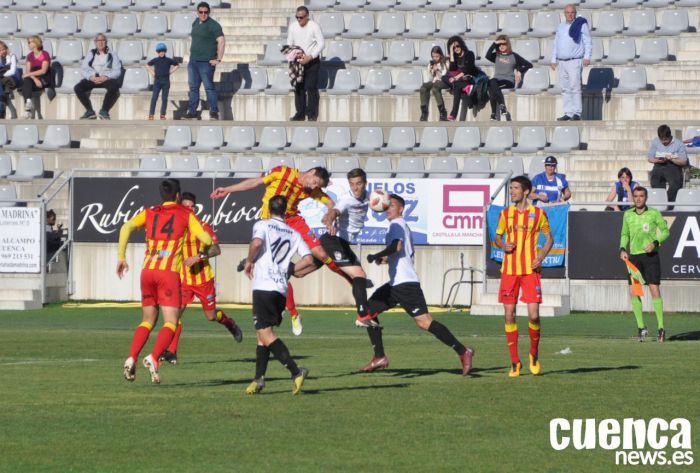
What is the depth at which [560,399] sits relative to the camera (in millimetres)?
13500

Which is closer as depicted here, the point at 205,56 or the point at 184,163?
the point at 184,163

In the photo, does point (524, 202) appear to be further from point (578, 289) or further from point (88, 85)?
point (88, 85)

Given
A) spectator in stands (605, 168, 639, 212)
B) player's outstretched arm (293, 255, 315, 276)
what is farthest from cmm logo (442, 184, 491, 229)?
player's outstretched arm (293, 255, 315, 276)

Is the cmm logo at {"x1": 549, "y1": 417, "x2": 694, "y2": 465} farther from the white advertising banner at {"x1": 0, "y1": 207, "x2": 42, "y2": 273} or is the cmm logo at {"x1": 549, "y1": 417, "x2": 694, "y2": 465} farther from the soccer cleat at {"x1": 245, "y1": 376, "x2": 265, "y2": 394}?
the white advertising banner at {"x1": 0, "y1": 207, "x2": 42, "y2": 273}

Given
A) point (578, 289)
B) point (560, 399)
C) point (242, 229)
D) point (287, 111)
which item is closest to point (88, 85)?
point (287, 111)

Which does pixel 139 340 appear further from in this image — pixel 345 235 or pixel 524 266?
pixel 345 235

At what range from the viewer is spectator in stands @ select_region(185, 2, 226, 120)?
105 feet

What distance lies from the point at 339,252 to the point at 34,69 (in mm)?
18060

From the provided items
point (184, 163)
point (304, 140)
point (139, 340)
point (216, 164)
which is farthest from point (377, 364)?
point (304, 140)

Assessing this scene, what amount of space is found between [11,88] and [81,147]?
2650 mm

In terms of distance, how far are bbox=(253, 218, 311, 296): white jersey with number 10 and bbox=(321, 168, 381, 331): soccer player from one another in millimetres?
2729

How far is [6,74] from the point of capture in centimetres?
3350

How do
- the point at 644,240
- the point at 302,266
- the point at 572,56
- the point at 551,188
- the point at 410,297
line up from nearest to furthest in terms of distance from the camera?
1. the point at 410,297
2. the point at 302,266
3. the point at 644,240
4. the point at 551,188
5. the point at 572,56

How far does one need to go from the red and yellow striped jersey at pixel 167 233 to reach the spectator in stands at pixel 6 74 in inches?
775
